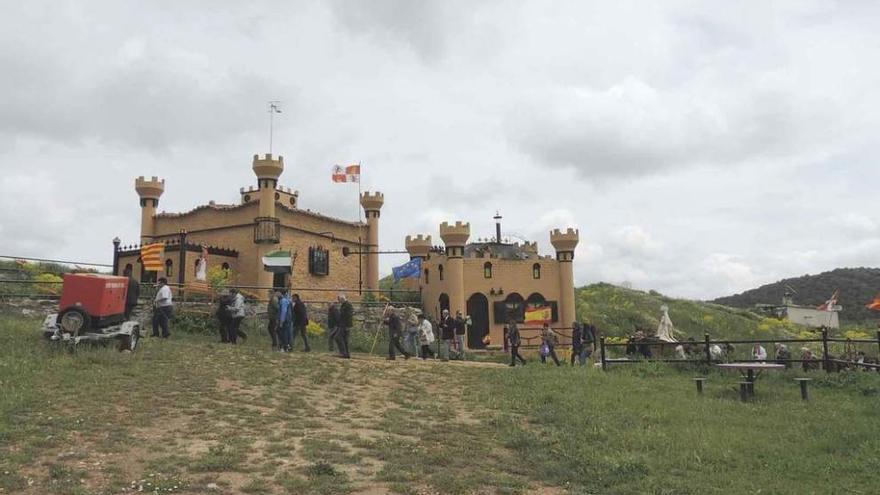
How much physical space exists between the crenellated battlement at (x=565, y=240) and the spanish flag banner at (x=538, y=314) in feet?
10.5

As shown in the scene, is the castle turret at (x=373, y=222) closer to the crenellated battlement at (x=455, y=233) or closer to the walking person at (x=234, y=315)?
the crenellated battlement at (x=455, y=233)

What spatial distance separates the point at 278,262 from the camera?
1024 inches

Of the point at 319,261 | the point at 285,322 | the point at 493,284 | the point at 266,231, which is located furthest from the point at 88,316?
the point at 493,284

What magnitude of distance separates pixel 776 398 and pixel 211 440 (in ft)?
37.0

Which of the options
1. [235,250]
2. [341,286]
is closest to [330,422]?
[235,250]

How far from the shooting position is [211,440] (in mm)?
8750

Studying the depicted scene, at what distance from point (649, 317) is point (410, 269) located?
20867 millimetres

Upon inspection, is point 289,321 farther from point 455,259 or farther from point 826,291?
point 826,291

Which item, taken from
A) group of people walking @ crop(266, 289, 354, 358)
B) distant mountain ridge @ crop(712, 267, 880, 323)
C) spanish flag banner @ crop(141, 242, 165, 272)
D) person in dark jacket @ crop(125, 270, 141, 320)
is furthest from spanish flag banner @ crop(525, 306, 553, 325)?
distant mountain ridge @ crop(712, 267, 880, 323)

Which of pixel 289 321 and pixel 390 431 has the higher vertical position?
pixel 289 321

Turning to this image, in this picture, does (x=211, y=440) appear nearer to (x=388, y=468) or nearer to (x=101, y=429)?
(x=101, y=429)

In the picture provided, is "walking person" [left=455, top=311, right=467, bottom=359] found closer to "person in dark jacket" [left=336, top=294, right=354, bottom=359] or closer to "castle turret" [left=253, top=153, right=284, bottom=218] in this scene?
"person in dark jacket" [left=336, top=294, right=354, bottom=359]

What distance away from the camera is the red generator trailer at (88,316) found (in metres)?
13.6

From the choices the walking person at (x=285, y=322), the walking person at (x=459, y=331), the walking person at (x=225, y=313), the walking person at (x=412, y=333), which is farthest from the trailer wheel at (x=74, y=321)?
the walking person at (x=459, y=331)
